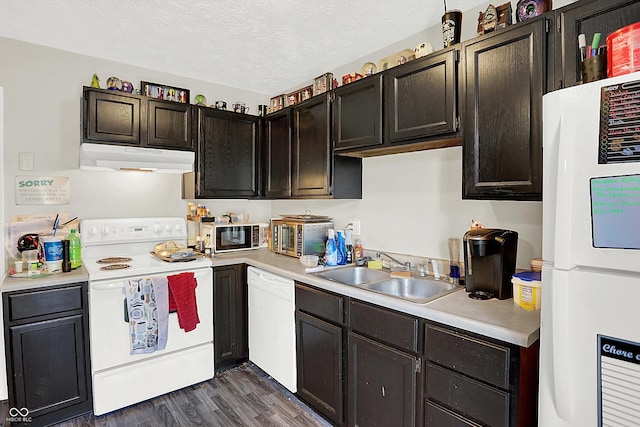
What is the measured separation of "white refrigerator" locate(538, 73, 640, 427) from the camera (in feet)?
2.69

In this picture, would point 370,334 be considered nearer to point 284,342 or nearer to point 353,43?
point 284,342

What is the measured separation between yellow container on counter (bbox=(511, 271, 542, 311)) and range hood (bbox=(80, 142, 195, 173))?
2411 millimetres

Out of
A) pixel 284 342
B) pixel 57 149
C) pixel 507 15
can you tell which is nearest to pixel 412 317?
pixel 284 342

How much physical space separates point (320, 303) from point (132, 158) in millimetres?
1733

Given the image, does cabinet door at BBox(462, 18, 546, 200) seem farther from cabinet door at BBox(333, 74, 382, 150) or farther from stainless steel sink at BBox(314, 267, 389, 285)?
stainless steel sink at BBox(314, 267, 389, 285)

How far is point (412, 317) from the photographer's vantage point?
156 cm

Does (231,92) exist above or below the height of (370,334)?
above

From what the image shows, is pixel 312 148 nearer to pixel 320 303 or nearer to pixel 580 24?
pixel 320 303

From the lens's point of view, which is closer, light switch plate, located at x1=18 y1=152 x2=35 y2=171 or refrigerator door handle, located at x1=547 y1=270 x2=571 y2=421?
refrigerator door handle, located at x1=547 y1=270 x2=571 y2=421

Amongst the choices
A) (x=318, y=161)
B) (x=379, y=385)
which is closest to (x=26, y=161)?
(x=318, y=161)

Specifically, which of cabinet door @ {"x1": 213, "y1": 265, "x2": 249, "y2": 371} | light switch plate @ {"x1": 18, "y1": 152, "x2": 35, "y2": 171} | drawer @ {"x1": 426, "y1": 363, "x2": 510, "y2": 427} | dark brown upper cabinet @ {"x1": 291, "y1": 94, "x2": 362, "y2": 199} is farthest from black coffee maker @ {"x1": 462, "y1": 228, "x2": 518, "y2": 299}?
light switch plate @ {"x1": 18, "y1": 152, "x2": 35, "y2": 171}

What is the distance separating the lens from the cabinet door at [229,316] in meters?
2.67

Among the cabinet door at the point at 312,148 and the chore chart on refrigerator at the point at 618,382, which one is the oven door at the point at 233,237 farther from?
the chore chart on refrigerator at the point at 618,382

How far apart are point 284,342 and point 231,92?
241 cm
